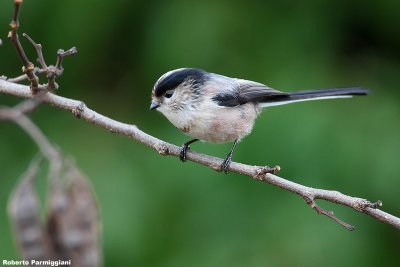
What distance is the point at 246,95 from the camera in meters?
2.83

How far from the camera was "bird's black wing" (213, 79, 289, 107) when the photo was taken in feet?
9.00

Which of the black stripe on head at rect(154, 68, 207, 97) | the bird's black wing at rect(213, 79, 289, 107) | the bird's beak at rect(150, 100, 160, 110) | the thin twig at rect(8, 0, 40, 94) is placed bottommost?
the bird's beak at rect(150, 100, 160, 110)

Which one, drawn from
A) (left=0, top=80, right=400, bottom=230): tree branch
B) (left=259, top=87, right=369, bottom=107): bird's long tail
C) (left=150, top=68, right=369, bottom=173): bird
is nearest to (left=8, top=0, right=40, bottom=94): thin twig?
(left=0, top=80, right=400, bottom=230): tree branch

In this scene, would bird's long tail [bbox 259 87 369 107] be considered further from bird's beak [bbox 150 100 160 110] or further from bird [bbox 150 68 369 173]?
bird's beak [bbox 150 100 160 110]

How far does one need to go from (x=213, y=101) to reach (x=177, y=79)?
0.64 feet

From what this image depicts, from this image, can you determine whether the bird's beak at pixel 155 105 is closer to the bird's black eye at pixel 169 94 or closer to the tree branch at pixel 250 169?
the bird's black eye at pixel 169 94

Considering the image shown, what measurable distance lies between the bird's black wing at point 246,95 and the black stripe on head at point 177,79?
12cm

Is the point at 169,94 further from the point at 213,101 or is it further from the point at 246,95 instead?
the point at 246,95

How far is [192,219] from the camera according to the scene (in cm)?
312

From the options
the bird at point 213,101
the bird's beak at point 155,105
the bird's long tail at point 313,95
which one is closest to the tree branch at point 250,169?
the bird at point 213,101

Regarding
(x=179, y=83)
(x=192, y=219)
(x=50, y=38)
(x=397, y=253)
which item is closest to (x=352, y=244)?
(x=397, y=253)

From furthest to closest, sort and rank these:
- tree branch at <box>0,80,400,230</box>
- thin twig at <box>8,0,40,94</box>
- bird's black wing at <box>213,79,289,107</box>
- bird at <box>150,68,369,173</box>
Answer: bird's black wing at <box>213,79,289,107</box> < bird at <box>150,68,369,173</box> < tree branch at <box>0,80,400,230</box> < thin twig at <box>8,0,40,94</box>

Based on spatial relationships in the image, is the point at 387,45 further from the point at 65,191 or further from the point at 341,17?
the point at 65,191

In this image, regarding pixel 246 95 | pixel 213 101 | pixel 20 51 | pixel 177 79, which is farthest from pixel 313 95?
pixel 20 51
